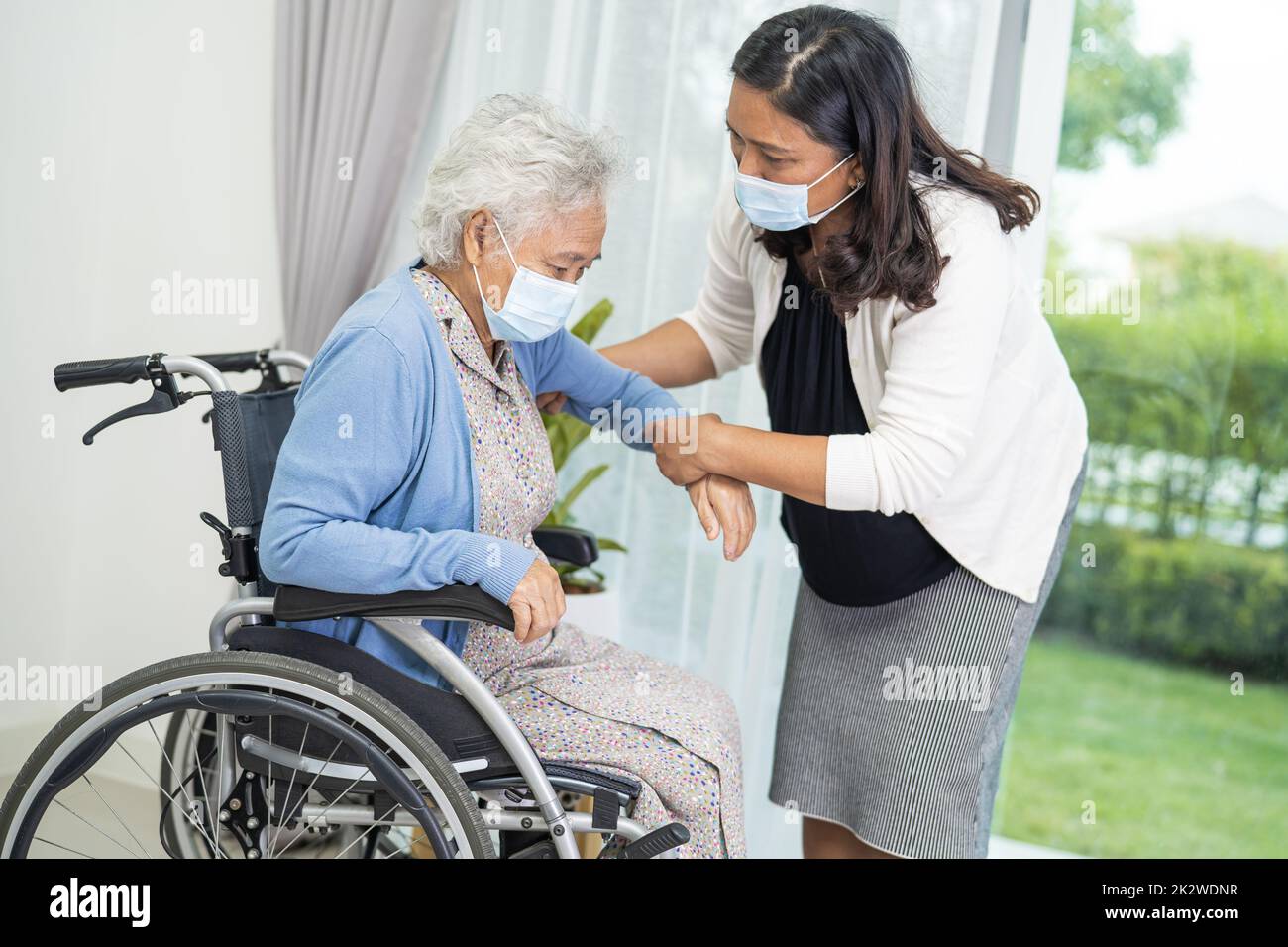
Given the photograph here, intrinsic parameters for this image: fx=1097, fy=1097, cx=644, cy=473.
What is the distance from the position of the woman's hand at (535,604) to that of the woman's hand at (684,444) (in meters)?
0.38

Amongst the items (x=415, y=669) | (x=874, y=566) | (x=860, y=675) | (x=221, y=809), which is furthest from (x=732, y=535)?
(x=221, y=809)

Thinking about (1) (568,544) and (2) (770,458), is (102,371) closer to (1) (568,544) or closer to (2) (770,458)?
(1) (568,544)

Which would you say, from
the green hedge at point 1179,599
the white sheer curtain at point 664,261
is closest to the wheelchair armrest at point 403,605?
the white sheer curtain at point 664,261

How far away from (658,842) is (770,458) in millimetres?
548

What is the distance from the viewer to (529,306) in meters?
1.51

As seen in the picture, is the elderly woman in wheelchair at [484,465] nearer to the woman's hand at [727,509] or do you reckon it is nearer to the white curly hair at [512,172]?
the white curly hair at [512,172]

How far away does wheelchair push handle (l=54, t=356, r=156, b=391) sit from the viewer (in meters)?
1.46

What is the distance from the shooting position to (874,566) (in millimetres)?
1689

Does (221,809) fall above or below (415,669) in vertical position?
below

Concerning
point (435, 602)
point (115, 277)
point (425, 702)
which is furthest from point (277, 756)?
point (115, 277)

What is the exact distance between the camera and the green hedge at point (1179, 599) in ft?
8.16

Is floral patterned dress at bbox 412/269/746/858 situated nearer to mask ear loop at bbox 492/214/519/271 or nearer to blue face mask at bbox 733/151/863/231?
mask ear loop at bbox 492/214/519/271
